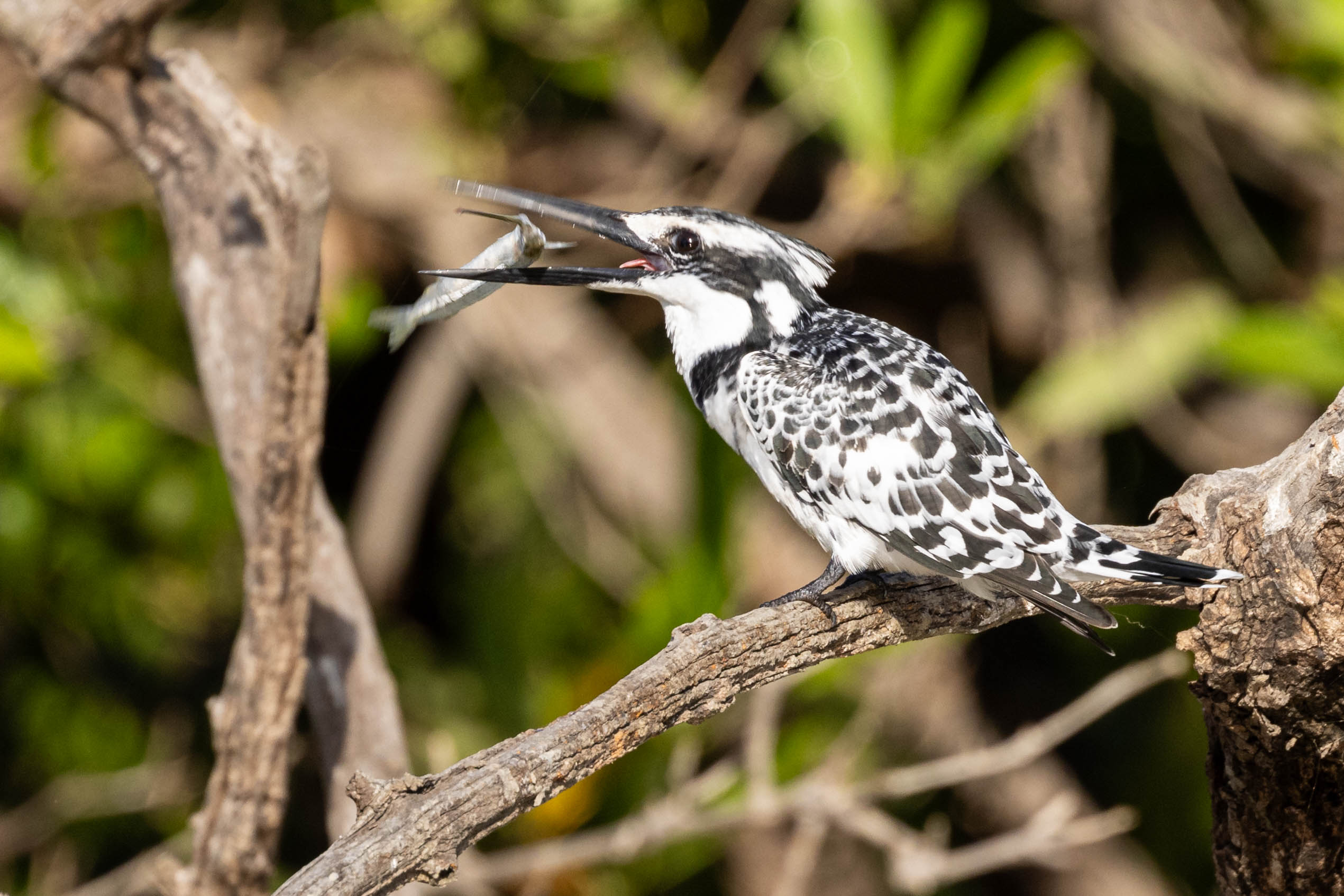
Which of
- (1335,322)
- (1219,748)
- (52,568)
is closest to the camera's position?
(1219,748)

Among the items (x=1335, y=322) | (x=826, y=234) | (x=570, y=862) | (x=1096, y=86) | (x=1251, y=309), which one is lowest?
(x=570, y=862)

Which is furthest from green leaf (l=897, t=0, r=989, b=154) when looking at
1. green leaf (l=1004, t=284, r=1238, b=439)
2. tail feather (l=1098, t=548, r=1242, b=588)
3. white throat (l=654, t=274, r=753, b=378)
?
tail feather (l=1098, t=548, r=1242, b=588)

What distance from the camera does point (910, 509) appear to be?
147 centimetres

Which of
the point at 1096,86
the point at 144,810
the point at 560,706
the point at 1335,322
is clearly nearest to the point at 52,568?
the point at 144,810

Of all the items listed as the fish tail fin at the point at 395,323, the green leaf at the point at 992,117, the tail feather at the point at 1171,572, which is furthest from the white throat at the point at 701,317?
the green leaf at the point at 992,117

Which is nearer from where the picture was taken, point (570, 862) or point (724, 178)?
point (570, 862)

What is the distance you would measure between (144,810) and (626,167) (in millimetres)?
1976

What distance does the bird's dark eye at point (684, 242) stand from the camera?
1.68m

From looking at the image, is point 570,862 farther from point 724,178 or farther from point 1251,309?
point 1251,309

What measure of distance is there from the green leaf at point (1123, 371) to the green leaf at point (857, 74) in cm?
63

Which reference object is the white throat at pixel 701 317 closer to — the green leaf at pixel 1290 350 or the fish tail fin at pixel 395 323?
the fish tail fin at pixel 395 323

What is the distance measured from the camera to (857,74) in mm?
2496

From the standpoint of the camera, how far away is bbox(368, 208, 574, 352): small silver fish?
57.9 inches

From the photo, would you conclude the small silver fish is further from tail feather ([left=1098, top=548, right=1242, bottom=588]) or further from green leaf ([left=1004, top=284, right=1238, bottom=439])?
green leaf ([left=1004, top=284, right=1238, bottom=439])
